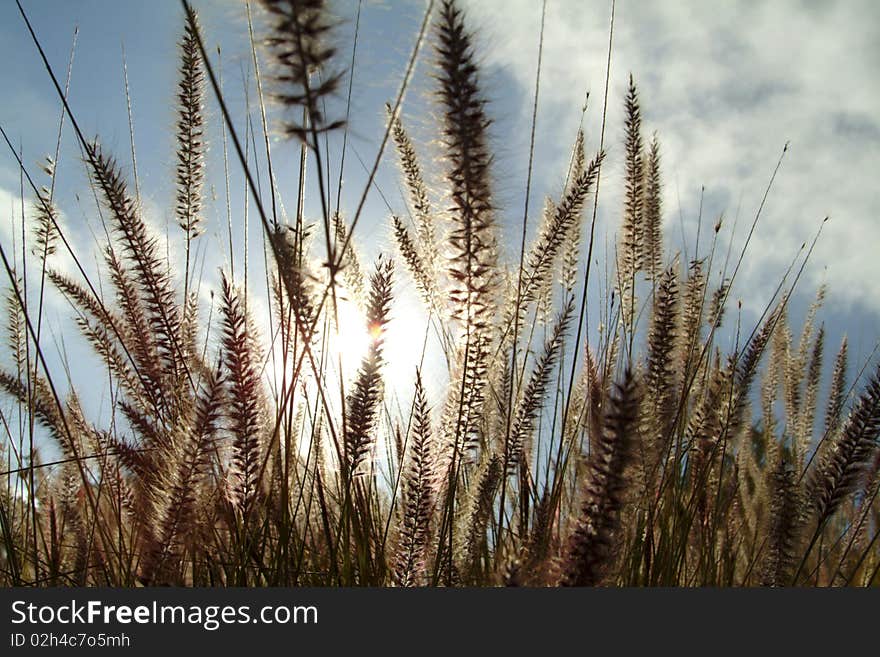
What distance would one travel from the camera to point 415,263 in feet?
7.84

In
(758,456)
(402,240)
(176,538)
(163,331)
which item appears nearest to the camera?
(176,538)

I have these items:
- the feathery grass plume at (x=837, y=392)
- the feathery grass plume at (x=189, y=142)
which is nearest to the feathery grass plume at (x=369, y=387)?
the feathery grass plume at (x=189, y=142)

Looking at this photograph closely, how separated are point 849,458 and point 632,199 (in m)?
1.25

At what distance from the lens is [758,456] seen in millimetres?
4090

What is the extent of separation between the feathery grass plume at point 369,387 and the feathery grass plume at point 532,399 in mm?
513

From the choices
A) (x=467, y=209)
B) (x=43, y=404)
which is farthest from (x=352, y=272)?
(x=43, y=404)

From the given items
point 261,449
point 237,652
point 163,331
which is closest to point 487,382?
point 261,449

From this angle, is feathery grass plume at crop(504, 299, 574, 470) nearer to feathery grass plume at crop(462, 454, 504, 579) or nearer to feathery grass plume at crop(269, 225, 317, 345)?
feathery grass plume at crop(462, 454, 504, 579)

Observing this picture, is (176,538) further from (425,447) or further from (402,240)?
(402,240)

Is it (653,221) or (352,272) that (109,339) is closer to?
(352,272)

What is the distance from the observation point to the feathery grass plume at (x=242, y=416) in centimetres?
161

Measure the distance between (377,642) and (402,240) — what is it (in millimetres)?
1517

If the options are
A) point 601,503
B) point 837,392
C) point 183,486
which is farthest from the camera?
point 837,392

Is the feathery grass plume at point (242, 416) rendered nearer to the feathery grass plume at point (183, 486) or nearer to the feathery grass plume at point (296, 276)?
the feathery grass plume at point (183, 486)
